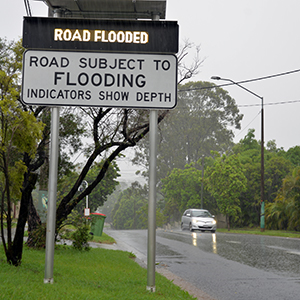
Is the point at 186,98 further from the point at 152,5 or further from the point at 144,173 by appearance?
the point at 152,5

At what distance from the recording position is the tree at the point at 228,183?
37281mm

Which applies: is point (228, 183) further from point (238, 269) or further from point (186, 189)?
point (238, 269)

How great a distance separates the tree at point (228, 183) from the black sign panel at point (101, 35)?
103 feet

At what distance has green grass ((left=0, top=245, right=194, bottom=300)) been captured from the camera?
5.61 m

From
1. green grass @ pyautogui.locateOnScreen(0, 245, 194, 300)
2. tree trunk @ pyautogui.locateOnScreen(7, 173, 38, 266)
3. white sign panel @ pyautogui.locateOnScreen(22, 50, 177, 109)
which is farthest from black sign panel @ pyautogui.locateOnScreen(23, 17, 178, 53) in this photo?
green grass @ pyautogui.locateOnScreen(0, 245, 194, 300)

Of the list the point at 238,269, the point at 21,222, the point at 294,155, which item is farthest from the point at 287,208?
the point at 21,222

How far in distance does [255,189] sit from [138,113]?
3209cm

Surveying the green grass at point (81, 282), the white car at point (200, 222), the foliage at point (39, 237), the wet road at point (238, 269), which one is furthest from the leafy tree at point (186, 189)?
the green grass at point (81, 282)

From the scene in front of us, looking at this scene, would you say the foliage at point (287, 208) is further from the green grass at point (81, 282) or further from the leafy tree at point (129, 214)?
the leafy tree at point (129, 214)

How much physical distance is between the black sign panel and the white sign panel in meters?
0.10

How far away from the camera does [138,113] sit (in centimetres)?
1233

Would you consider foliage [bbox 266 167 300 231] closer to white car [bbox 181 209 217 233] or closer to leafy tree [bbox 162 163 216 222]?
white car [bbox 181 209 217 233]

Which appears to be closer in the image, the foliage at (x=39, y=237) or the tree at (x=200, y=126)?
the foliage at (x=39, y=237)

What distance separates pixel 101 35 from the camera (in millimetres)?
6340
